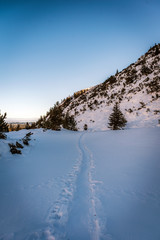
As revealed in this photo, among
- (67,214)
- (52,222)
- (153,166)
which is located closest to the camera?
(52,222)

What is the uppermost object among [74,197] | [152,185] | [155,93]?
[155,93]

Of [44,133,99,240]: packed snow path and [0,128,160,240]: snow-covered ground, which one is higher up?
[0,128,160,240]: snow-covered ground

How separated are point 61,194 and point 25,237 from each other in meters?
1.42

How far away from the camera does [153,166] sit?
174 inches

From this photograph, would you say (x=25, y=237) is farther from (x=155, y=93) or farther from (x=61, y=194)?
(x=155, y=93)

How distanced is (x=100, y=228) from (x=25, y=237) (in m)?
1.32

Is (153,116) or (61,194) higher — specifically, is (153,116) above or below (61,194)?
above

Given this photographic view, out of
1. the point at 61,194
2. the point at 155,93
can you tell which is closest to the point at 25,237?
the point at 61,194

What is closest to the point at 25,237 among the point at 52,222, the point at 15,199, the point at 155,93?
the point at 52,222

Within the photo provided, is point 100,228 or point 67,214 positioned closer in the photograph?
point 100,228

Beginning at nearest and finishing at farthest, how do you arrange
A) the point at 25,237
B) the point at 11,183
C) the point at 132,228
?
the point at 25,237 → the point at 132,228 → the point at 11,183

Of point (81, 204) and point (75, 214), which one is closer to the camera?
point (75, 214)

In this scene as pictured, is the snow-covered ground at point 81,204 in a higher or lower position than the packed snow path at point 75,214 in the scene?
higher

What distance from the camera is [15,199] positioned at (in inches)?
111
